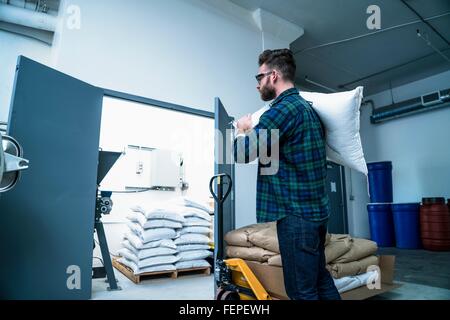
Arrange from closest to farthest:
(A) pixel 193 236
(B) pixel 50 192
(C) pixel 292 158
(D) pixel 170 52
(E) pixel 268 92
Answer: (C) pixel 292 158
(E) pixel 268 92
(B) pixel 50 192
(D) pixel 170 52
(A) pixel 193 236

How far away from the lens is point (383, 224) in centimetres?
516

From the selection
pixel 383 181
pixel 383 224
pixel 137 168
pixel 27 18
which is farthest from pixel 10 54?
pixel 383 224

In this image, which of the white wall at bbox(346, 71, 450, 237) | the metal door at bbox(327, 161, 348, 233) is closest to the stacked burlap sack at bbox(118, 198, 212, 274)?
the metal door at bbox(327, 161, 348, 233)

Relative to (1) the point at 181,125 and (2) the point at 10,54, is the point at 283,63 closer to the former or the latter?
(2) the point at 10,54

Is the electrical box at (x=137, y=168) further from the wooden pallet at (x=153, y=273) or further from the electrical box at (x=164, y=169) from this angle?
the wooden pallet at (x=153, y=273)

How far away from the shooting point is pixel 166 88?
292cm

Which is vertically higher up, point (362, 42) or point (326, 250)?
point (362, 42)

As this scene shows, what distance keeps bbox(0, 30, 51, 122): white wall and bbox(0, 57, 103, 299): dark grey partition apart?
4.73 feet

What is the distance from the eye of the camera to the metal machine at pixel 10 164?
1.23m

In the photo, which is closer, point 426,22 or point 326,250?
point 326,250

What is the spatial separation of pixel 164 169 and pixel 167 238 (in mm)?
1786
